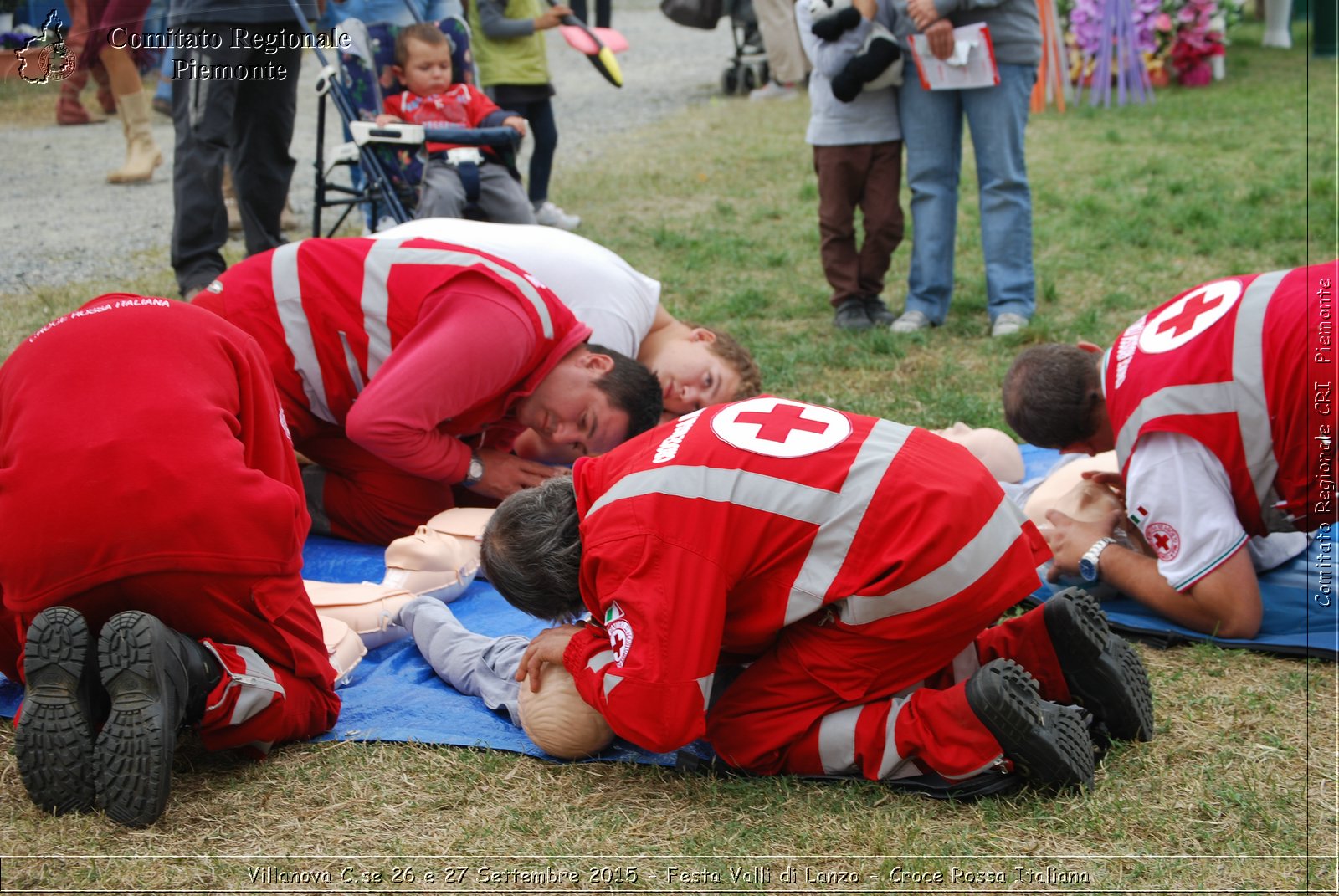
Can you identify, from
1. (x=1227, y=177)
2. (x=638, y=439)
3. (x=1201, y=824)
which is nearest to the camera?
(x=1201, y=824)

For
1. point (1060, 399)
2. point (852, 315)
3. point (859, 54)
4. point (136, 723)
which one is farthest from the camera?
point (852, 315)

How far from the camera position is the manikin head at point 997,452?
149 inches

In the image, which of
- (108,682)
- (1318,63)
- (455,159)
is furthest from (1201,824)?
(1318,63)

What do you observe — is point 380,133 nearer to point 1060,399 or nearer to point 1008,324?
point 1008,324

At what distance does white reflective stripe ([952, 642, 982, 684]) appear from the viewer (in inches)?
99.1

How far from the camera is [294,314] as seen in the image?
3.36 meters

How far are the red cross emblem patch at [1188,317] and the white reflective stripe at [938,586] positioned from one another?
84 cm

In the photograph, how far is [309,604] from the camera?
254 cm

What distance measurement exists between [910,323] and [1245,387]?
279 cm

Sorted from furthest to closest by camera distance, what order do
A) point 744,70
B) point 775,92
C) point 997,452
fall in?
point 744,70
point 775,92
point 997,452

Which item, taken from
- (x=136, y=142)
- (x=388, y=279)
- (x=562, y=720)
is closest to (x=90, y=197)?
(x=136, y=142)

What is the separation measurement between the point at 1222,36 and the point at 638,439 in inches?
446

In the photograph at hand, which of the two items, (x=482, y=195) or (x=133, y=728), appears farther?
(x=482, y=195)

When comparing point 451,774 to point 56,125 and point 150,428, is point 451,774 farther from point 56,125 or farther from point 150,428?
point 56,125
